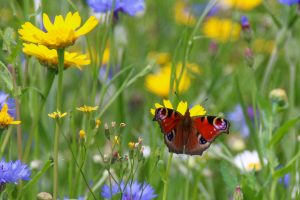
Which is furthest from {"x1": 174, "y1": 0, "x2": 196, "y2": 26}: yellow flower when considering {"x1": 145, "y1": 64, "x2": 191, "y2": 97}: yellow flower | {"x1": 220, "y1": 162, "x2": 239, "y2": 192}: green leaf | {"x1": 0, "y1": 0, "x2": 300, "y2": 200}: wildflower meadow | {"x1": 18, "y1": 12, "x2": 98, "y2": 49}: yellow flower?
{"x1": 18, "y1": 12, "x2": 98, "y2": 49}: yellow flower

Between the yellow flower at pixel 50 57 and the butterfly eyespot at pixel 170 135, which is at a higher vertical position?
the yellow flower at pixel 50 57

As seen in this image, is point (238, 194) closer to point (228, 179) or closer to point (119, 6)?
point (228, 179)

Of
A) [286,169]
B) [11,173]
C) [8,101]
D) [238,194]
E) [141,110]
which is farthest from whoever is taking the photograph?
[141,110]

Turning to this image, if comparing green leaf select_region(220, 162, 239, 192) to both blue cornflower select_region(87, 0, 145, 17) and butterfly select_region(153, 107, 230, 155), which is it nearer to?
butterfly select_region(153, 107, 230, 155)

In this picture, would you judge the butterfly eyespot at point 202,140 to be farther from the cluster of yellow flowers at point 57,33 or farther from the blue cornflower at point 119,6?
the blue cornflower at point 119,6

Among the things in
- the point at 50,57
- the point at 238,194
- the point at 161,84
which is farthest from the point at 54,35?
the point at 161,84

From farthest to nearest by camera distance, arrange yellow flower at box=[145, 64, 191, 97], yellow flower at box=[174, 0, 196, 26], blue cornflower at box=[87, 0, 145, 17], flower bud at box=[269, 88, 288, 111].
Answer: yellow flower at box=[174, 0, 196, 26]
yellow flower at box=[145, 64, 191, 97]
blue cornflower at box=[87, 0, 145, 17]
flower bud at box=[269, 88, 288, 111]

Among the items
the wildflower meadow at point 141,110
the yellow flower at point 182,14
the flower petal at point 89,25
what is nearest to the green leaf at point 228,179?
the wildflower meadow at point 141,110
